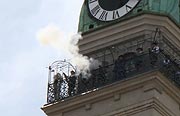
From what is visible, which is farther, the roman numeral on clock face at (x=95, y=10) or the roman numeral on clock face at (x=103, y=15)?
the roman numeral on clock face at (x=95, y=10)

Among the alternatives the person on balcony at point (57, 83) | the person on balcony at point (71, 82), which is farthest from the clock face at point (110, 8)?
the person on balcony at point (57, 83)

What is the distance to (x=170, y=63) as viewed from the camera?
2744cm

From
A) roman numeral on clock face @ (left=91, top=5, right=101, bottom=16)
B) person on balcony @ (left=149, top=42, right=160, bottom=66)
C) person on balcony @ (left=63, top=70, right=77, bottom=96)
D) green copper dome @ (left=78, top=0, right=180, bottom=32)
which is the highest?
roman numeral on clock face @ (left=91, top=5, right=101, bottom=16)

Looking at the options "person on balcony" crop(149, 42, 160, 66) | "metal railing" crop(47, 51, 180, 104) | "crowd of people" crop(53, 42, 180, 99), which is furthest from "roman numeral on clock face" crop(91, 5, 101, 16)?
"person on balcony" crop(149, 42, 160, 66)

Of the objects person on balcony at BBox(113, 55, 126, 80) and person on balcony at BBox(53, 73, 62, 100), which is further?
person on balcony at BBox(53, 73, 62, 100)

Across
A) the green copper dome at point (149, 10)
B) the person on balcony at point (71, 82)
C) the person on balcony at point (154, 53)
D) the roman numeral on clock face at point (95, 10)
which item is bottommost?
the person on balcony at point (154, 53)

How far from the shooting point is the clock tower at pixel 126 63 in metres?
26.8

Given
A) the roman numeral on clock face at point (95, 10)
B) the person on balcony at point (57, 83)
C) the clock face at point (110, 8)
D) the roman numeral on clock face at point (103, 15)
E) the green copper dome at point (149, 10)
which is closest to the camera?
the person on balcony at point (57, 83)

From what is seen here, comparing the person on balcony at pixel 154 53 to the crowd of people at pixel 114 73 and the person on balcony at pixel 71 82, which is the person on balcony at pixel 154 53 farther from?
the person on balcony at pixel 71 82

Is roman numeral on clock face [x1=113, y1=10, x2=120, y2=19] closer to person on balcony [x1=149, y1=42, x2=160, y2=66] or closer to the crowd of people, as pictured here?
the crowd of people

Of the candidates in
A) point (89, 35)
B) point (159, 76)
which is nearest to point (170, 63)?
point (159, 76)

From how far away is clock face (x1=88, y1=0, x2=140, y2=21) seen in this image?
95.8 ft

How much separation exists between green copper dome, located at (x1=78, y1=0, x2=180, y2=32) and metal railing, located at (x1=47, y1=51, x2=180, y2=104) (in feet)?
5.02

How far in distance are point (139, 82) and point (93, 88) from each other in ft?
4.52
